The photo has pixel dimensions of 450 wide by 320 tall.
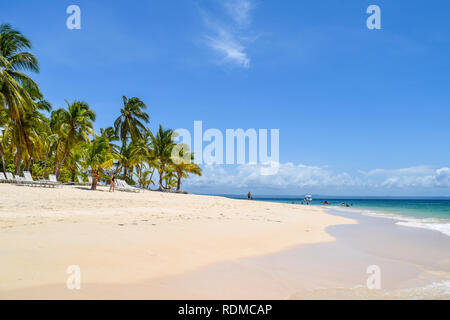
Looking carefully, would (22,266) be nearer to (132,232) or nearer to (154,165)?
(132,232)

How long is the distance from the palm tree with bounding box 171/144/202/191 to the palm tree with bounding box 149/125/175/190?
76 centimetres

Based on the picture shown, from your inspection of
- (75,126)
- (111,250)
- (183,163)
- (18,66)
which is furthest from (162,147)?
(111,250)

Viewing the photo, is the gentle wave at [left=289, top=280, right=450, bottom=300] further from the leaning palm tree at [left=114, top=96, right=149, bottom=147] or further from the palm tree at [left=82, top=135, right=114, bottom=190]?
the leaning palm tree at [left=114, top=96, right=149, bottom=147]

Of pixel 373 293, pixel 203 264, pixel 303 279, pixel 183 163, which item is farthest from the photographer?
pixel 183 163

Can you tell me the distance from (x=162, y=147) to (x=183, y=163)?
3568 mm

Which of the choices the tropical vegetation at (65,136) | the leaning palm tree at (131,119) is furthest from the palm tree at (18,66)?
the leaning palm tree at (131,119)

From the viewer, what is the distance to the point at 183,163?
3534cm

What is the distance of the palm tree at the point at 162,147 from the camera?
115 ft

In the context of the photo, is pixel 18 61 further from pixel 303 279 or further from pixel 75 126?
pixel 303 279

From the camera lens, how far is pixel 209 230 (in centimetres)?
702

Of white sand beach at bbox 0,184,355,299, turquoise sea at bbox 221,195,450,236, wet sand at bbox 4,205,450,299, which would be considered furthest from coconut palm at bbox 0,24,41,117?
turquoise sea at bbox 221,195,450,236

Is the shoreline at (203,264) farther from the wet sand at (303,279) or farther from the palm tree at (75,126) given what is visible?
the palm tree at (75,126)

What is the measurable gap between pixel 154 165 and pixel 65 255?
1166 inches
